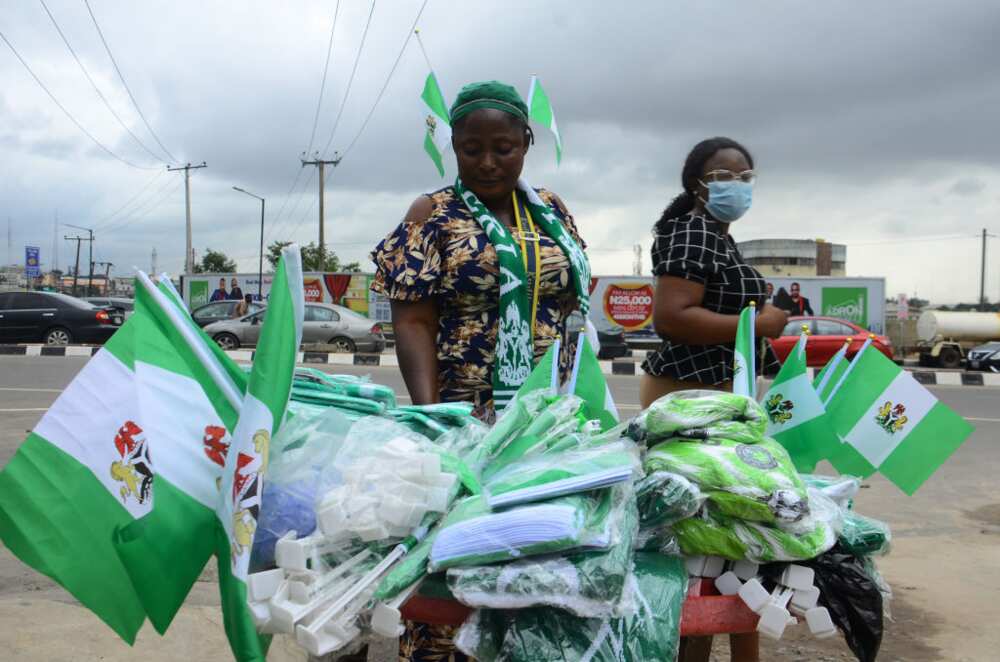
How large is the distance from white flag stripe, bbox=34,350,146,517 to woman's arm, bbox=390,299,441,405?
770mm

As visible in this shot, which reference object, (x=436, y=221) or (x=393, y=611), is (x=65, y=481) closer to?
(x=393, y=611)

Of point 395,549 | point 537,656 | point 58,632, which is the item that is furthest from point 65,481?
point 58,632

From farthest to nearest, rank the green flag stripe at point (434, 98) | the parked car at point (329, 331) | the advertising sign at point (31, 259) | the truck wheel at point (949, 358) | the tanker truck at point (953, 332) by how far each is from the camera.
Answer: the advertising sign at point (31, 259)
the tanker truck at point (953, 332)
the truck wheel at point (949, 358)
the parked car at point (329, 331)
the green flag stripe at point (434, 98)

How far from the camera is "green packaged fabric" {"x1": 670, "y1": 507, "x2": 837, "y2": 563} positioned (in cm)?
136

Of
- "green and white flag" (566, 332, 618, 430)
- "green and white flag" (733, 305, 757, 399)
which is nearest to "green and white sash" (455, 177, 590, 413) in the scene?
"green and white flag" (566, 332, 618, 430)

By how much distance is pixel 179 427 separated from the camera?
1393 mm

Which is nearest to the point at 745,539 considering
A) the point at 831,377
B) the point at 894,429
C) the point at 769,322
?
the point at 894,429

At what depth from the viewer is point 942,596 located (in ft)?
12.3

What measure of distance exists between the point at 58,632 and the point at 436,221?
2212 mm

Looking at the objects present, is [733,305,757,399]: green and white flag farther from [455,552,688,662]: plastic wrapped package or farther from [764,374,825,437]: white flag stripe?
[455,552,688,662]: plastic wrapped package

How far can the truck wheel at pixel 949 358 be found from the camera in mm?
20333

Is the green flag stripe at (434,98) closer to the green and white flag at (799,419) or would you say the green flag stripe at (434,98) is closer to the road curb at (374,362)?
the green and white flag at (799,419)

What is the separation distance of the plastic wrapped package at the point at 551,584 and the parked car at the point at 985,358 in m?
20.2

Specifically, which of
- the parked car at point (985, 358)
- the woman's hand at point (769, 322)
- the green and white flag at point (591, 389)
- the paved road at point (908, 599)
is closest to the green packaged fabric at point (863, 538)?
the green and white flag at point (591, 389)
